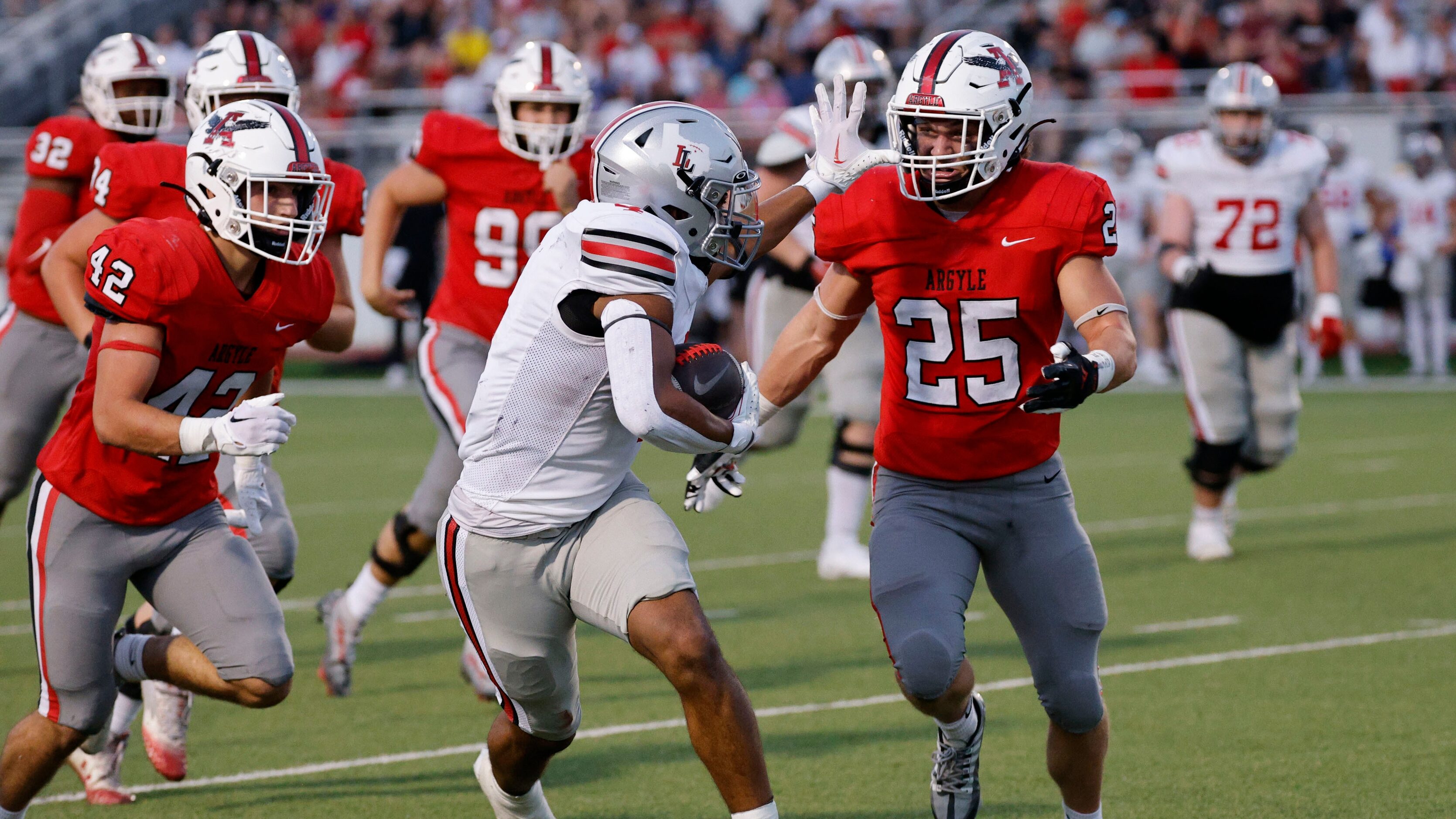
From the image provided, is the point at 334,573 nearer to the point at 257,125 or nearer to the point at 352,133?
the point at 257,125

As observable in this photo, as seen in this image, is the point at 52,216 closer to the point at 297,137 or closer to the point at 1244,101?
the point at 297,137

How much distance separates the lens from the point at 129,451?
3.61 metres

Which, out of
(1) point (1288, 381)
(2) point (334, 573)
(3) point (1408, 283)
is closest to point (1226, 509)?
(1) point (1288, 381)

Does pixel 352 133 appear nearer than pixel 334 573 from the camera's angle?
No

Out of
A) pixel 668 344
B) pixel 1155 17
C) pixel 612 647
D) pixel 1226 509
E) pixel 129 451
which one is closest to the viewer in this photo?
pixel 668 344

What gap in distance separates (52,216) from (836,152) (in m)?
2.81

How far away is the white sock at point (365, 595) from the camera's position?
211 inches

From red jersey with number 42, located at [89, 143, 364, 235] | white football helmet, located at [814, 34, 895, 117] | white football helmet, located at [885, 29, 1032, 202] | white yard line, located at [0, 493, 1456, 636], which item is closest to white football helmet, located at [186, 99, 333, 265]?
red jersey with number 42, located at [89, 143, 364, 235]

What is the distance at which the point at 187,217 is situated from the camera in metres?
3.97

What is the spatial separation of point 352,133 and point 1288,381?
1075 centimetres

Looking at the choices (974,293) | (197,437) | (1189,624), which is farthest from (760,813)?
(1189,624)

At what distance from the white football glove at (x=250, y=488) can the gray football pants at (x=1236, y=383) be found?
15.5 ft

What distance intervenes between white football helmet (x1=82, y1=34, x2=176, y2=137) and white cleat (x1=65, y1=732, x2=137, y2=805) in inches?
83.6

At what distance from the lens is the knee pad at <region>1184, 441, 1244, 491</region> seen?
7.42m
